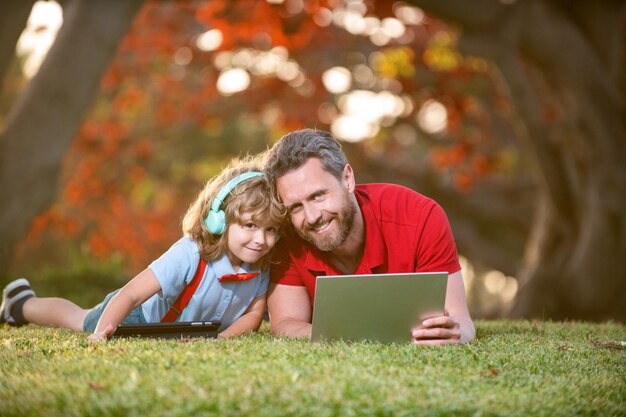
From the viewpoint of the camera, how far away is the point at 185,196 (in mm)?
23562

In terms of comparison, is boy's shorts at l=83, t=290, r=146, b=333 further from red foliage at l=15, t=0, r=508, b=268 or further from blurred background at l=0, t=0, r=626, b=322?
red foliage at l=15, t=0, r=508, b=268

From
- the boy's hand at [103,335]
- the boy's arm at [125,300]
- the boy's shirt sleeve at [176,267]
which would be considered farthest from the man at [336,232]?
the boy's hand at [103,335]

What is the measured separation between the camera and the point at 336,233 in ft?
14.9

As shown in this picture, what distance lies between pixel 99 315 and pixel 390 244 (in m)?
1.89

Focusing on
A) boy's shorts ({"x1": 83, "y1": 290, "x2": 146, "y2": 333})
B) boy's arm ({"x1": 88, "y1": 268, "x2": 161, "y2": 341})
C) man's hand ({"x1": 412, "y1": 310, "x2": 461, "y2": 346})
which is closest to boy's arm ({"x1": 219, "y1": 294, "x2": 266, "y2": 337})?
boy's arm ({"x1": 88, "y1": 268, "x2": 161, "y2": 341})

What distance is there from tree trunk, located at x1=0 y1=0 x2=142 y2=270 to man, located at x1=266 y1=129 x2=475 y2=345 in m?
3.66

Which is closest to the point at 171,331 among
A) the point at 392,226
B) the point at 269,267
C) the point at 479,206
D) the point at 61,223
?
the point at 269,267

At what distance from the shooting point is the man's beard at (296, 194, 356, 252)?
4.52 meters

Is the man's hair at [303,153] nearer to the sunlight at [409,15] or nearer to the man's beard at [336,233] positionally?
the man's beard at [336,233]

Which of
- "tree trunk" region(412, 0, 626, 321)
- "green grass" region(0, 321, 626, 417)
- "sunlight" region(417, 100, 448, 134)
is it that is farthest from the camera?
"sunlight" region(417, 100, 448, 134)

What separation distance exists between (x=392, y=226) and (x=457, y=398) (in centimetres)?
200

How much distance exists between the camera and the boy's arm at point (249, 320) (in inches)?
185

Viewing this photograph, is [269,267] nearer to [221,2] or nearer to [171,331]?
Result: [171,331]

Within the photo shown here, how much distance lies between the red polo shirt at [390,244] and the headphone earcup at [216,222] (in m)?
0.42
